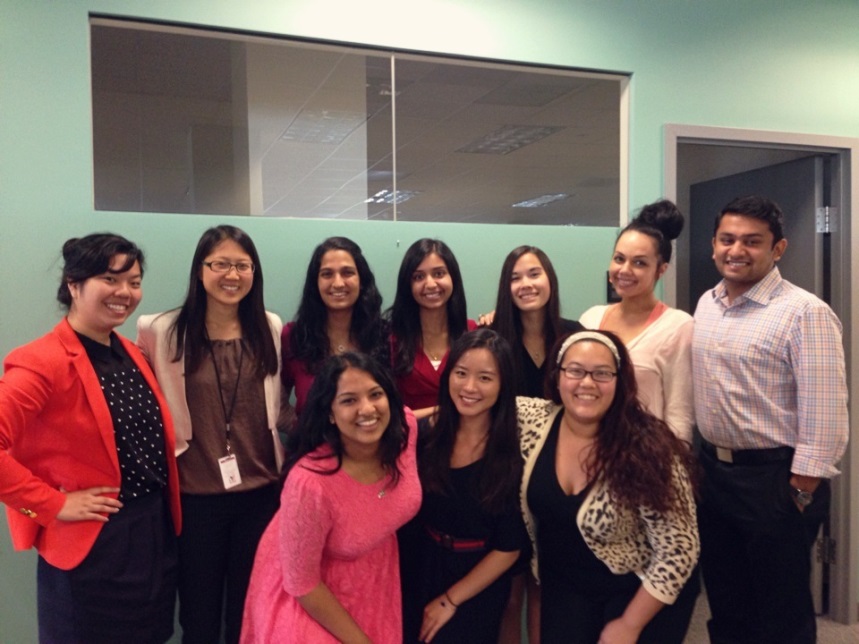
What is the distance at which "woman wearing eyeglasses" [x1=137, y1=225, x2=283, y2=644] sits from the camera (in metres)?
1.91

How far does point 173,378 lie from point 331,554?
27.4 inches

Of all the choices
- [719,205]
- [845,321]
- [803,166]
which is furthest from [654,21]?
[845,321]

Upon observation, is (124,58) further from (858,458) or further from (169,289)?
(858,458)

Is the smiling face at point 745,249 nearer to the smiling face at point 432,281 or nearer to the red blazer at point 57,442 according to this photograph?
the smiling face at point 432,281

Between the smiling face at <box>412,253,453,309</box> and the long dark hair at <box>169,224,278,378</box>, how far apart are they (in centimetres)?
53

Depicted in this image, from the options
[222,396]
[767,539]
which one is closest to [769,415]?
[767,539]

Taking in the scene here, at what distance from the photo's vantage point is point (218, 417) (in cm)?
193

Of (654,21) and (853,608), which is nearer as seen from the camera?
(654,21)

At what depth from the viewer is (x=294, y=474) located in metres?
1.62

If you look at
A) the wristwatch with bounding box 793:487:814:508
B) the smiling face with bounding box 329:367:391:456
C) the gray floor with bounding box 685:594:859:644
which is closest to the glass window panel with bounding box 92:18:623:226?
the smiling face with bounding box 329:367:391:456

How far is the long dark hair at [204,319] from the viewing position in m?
1.92

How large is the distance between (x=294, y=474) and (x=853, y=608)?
2.89m

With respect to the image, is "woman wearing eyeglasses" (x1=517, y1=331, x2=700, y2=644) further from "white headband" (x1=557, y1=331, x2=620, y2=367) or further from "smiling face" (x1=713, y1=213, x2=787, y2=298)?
A: "smiling face" (x1=713, y1=213, x2=787, y2=298)

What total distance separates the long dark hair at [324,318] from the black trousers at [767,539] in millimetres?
1267
